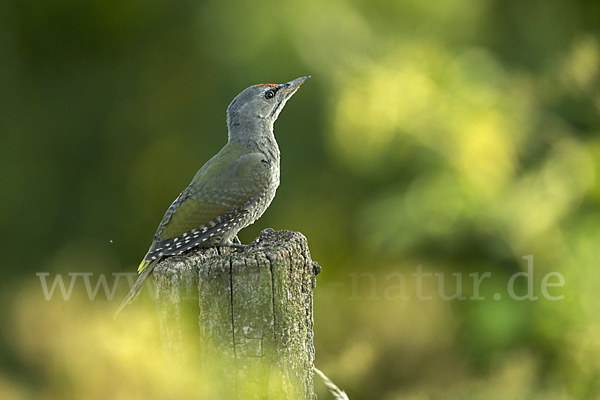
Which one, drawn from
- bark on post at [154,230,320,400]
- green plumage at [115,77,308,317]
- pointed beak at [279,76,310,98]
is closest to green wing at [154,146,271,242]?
green plumage at [115,77,308,317]

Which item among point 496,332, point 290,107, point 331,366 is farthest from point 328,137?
point 331,366

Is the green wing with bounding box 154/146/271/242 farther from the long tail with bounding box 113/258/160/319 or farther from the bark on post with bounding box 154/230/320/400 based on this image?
the bark on post with bounding box 154/230/320/400

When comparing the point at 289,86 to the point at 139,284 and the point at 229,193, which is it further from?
the point at 139,284

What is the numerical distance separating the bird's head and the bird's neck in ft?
0.05

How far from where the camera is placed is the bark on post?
89.7 inches

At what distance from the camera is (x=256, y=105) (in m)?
4.23

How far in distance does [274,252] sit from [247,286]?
7.5 inches

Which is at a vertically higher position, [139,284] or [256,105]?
[256,105]

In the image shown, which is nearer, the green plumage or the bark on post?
the bark on post

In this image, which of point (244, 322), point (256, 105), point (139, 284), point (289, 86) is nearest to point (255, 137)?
point (256, 105)

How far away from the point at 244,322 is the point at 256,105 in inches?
87.4

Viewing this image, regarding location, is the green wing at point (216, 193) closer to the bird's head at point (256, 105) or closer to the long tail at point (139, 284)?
the long tail at point (139, 284)

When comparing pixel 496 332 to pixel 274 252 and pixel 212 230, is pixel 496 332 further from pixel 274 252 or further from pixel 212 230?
pixel 274 252

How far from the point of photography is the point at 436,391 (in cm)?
423
